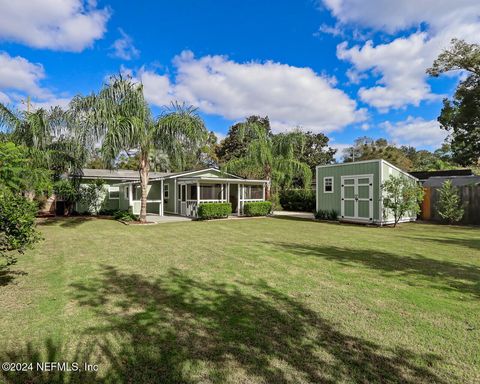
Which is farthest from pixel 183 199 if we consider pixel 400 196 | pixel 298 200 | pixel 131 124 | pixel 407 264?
pixel 407 264

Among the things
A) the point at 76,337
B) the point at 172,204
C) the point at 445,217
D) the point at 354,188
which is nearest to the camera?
the point at 76,337

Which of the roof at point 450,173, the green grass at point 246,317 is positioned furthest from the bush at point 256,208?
the roof at point 450,173

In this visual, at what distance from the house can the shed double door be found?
20.8 feet

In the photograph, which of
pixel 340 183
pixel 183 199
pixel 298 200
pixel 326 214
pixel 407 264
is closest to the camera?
pixel 407 264

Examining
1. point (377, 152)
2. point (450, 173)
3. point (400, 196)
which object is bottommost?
point (400, 196)

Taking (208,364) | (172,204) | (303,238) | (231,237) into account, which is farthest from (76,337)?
(172,204)

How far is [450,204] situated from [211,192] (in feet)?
44.7

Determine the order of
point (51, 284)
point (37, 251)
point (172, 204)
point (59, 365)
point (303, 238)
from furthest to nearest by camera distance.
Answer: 1. point (172, 204)
2. point (303, 238)
3. point (37, 251)
4. point (51, 284)
5. point (59, 365)

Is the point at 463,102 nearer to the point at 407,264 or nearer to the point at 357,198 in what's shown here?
the point at 357,198

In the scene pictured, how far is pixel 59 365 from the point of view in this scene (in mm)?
2592

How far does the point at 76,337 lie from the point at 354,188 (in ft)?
47.0

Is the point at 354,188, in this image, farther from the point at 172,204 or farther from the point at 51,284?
the point at 51,284

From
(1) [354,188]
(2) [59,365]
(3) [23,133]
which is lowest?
(2) [59,365]

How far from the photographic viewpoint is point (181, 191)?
65.3ft
